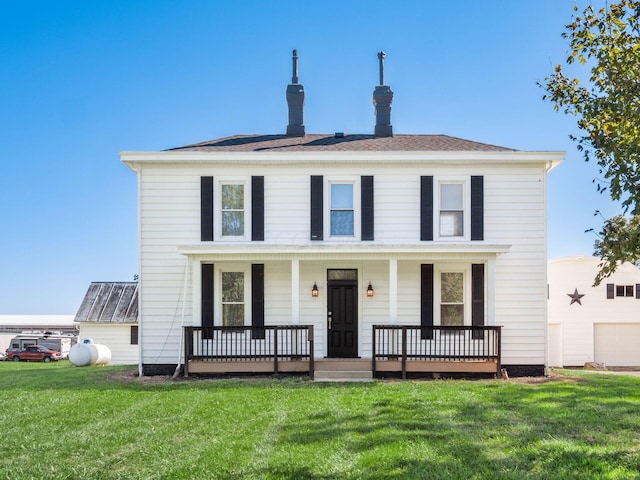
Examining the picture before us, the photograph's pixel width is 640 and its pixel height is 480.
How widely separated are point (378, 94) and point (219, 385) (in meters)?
9.31

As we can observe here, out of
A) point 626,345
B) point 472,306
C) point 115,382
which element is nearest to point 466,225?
point 472,306

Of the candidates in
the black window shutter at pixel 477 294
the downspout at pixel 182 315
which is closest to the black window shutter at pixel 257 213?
the downspout at pixel 182 315

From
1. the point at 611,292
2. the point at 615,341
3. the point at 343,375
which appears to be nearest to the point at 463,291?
the point at 343,375

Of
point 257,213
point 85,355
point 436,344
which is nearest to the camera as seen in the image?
point 436,344

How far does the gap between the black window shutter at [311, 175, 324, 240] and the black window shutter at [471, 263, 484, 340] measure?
12.2 ft

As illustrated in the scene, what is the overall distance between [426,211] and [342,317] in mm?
3214

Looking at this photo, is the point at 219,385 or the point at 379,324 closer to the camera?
the point at 219,385

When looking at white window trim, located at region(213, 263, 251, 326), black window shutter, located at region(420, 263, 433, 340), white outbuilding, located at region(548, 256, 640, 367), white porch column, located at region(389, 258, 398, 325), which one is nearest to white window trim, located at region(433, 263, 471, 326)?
black window shutter, located at region(420, 263, 433, 340)

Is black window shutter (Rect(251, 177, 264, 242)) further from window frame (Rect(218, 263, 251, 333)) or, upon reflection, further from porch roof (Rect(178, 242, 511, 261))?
window frame (Rect(218, 263, 251, 333))

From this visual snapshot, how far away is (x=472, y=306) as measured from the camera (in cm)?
1294

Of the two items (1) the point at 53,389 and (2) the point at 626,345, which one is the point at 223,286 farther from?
(2) the point at 626,345

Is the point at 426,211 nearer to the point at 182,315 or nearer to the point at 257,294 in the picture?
the point at 257,294

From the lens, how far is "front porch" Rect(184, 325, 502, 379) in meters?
12.1

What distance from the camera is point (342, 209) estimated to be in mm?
13195
